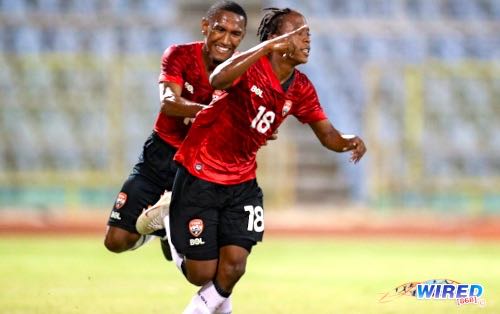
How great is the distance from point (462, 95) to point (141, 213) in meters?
11.1

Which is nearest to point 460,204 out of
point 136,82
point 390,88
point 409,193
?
point 409,193

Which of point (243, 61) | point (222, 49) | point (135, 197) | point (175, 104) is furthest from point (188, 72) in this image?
point (243, 61)

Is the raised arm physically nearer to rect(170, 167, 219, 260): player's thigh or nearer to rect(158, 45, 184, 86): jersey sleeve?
rect(170, 167, 219, 260): player's thigh

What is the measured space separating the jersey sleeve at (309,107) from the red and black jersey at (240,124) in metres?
0.01

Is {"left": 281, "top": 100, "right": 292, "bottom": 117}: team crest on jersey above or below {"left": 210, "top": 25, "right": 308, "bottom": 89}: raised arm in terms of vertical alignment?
below

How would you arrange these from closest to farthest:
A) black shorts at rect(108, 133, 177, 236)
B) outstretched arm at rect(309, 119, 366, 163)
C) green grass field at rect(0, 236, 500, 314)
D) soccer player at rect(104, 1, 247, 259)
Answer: outstretched arm at rect(309, 119, 366, 163) < soccer player at rect(104, 1, 247, 259) < green grass field at rect(0, 236, 500, 314) < black shorts at rect(108, 133, 177, 236)

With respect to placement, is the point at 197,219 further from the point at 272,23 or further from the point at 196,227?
the point at 272,23

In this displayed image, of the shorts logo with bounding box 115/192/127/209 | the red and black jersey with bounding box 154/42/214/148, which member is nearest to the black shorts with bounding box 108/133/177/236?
the shorts logo with bounding box 115/192/127/209

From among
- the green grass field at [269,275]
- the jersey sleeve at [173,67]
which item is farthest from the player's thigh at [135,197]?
the jersey sleeve at [173,67]

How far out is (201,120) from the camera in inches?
288

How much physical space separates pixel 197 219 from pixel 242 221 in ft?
1.07

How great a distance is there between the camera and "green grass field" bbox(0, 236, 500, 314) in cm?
844

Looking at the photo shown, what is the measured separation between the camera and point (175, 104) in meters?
7.57

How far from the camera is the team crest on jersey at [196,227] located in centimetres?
719
